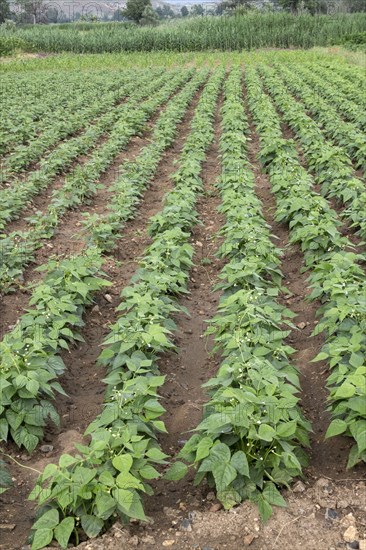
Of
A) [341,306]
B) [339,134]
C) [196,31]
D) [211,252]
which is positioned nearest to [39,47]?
[196,31]

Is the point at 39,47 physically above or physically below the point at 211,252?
above

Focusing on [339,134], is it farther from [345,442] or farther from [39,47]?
[39,47]

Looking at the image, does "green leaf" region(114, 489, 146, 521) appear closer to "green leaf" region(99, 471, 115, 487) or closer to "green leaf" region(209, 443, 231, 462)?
"green leaf" region(99, 471, 115, 487)

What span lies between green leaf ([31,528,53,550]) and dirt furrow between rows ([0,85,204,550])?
256mm

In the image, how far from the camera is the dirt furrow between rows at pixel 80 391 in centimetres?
324

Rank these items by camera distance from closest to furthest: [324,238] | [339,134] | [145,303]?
[145,303] → [324,238] → [339,134]

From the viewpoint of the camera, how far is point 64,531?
109 inches

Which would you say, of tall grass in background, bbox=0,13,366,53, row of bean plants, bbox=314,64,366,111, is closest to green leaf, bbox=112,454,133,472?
row of bean plants, bbox=314,64,366,111

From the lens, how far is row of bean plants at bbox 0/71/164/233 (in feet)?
24.6

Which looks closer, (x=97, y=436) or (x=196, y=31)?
(x=97, y=436)

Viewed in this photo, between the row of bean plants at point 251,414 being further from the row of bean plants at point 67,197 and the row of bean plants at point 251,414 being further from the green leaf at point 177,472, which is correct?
the row of bean plants at point 67,197

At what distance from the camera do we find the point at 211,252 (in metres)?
6.68

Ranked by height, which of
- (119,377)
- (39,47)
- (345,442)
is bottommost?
(345,442)

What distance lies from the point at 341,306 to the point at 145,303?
1493 millimetres
